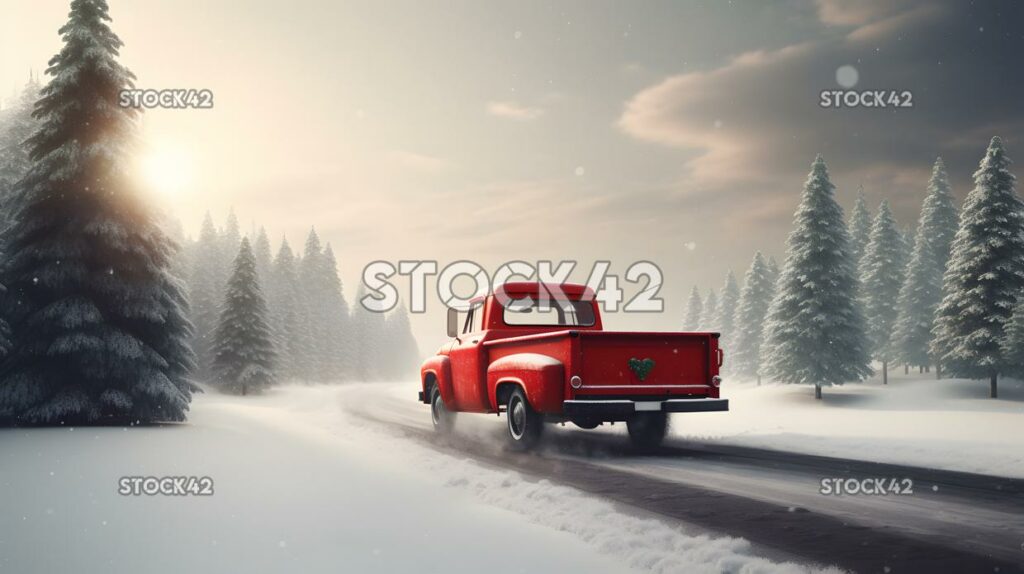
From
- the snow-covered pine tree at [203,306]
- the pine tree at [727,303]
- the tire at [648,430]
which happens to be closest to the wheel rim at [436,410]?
the tire at [648,430]

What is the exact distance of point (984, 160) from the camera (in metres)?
35.0

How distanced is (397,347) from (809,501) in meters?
101

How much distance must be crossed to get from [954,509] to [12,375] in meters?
18.4

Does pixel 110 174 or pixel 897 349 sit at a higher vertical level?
pixel 110 174

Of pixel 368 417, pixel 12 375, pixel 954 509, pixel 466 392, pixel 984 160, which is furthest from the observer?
pixel 984 160

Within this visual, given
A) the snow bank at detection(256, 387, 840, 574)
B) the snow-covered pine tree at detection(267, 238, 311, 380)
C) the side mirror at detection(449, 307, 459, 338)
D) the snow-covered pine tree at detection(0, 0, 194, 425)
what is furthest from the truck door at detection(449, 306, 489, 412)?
the snow-covered pine tree at detection(267, 238, 311, 380)

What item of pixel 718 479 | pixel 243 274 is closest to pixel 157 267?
pixel 718 479

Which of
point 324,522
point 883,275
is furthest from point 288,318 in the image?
point 324,522

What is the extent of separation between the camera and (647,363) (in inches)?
446

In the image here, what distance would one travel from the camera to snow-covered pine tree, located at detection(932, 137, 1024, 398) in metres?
34.2

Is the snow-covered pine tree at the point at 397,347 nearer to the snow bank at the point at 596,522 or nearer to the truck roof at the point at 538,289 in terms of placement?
the truck roof at the point at 538,289

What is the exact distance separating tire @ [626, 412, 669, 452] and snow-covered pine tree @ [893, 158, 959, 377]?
43.0 meters

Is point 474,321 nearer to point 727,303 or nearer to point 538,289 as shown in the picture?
point 538,289

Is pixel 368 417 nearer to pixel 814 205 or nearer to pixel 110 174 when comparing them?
pixel 110 174
